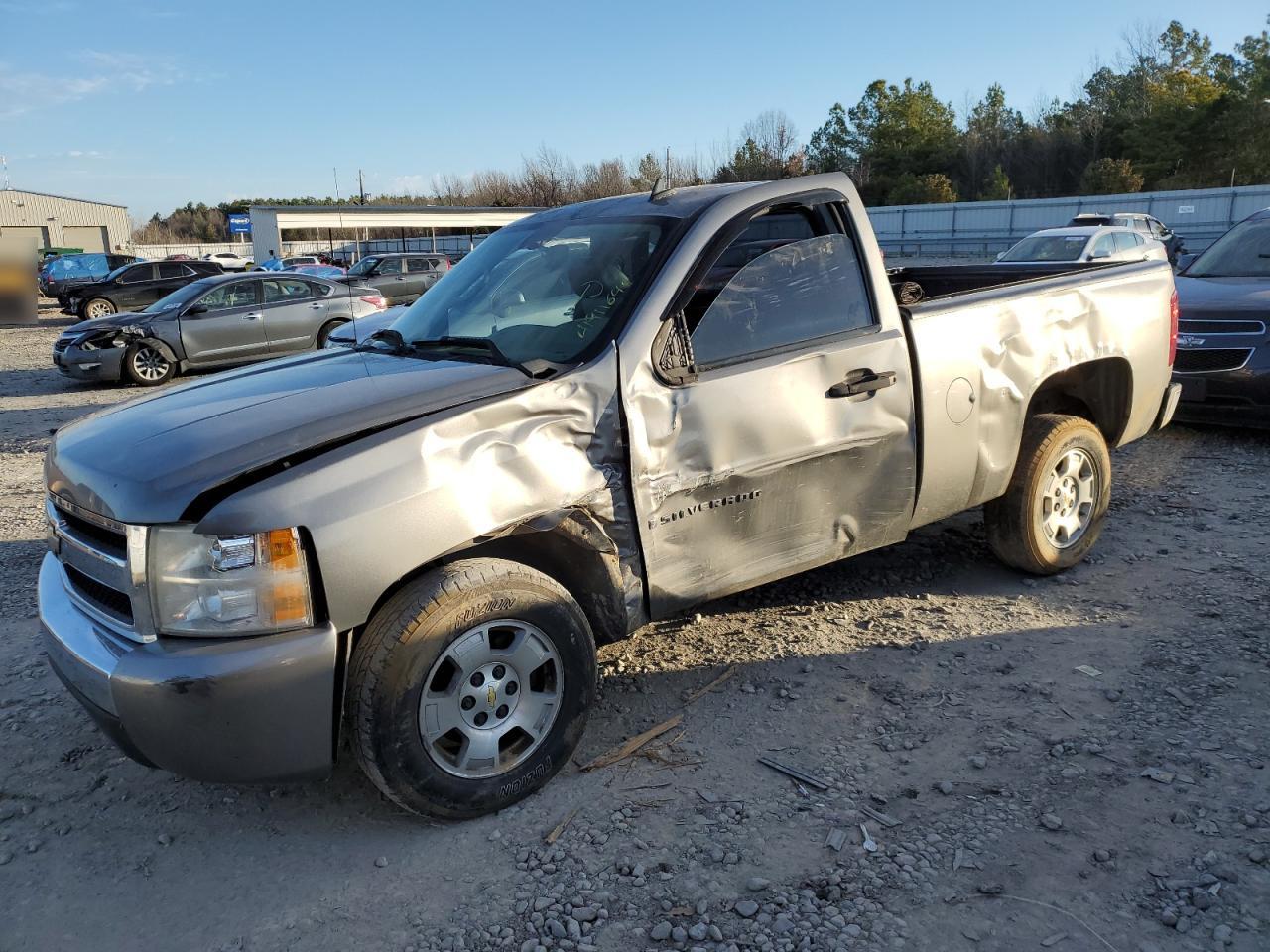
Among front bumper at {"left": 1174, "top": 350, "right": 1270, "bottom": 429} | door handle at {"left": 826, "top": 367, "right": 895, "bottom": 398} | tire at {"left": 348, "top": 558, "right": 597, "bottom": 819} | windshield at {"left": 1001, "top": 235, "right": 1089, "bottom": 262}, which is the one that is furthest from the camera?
windshield at {"left": 1001, "top": 235, "right": 1089, "bottom": 262}

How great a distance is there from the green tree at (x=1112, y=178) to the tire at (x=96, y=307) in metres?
42.8

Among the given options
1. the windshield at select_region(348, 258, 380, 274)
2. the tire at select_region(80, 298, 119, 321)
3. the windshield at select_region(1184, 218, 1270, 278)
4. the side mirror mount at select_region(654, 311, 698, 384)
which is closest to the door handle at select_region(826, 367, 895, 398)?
the side mirror mount at select_region(654, 311, 698, 384)

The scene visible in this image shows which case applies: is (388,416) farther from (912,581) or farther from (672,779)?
(912,581)

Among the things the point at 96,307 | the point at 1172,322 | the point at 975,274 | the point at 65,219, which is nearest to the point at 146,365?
the point at 96,307

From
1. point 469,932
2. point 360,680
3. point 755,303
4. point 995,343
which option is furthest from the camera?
point 995,343

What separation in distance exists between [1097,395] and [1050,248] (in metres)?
10.4

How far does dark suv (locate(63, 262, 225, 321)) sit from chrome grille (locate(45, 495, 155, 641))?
1991 centimetres

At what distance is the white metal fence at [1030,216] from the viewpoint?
1325 inches

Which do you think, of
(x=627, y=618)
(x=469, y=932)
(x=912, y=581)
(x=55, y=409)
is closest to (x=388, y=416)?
(x=627, y=618)

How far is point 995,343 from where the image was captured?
4.31m

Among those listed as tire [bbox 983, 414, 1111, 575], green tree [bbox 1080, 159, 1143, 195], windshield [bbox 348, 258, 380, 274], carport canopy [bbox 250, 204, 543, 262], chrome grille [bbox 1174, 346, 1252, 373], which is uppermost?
carport canopy [bbox 250, 204, 543, 262]

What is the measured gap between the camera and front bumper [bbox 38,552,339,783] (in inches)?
101

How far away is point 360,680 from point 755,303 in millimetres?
2035

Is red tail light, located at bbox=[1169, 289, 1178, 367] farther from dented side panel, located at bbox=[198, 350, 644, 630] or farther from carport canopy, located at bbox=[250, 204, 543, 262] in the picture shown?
carport canopy, located at bbox=[250, 204, 543, 262]
